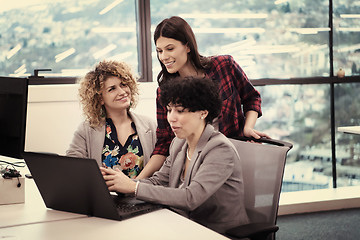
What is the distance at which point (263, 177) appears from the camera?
77.3 inches

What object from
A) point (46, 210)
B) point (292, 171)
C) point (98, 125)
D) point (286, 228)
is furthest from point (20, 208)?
point (292, 171)

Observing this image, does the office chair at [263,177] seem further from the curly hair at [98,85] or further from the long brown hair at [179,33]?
the curly hair at [98,85]

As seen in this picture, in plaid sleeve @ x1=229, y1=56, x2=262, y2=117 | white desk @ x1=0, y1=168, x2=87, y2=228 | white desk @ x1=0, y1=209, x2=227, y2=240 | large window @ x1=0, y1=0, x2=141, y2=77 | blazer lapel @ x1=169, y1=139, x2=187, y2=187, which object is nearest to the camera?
white desk @ x1=0, y1=209, x2=227, y2=240

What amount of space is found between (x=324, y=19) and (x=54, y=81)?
245 centimetres

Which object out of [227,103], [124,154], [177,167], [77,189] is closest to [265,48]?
[227,103]

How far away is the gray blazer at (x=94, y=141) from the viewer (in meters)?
2.57

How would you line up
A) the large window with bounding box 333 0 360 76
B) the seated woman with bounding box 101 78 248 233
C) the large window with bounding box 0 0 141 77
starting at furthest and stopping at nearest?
the large window with bounding box 333 0 360 76, the large window with bounding box 0 0 141 77, the seated woman with bounding box 101 78 248 233

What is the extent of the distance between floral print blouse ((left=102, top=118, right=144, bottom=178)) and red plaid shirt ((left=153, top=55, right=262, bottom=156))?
135mm

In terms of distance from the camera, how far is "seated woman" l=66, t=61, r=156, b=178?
2.57 metres

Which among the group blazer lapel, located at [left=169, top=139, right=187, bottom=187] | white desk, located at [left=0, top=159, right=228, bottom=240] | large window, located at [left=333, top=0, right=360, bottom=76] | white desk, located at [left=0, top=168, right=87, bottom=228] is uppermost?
large window, located at [left=333, top=0, right=360, bottom=76]

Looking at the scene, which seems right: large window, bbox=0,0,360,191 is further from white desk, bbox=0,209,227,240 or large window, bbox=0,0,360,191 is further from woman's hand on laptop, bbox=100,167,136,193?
white desk, bbox=0,209,227,240

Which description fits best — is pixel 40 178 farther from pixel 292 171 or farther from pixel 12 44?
pixel 292 171

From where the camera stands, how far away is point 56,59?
3.91 metres

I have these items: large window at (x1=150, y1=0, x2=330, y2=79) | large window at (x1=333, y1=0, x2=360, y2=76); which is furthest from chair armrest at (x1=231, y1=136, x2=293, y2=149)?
large window at (x1=333, y1=0, x2=360, y2=76)
